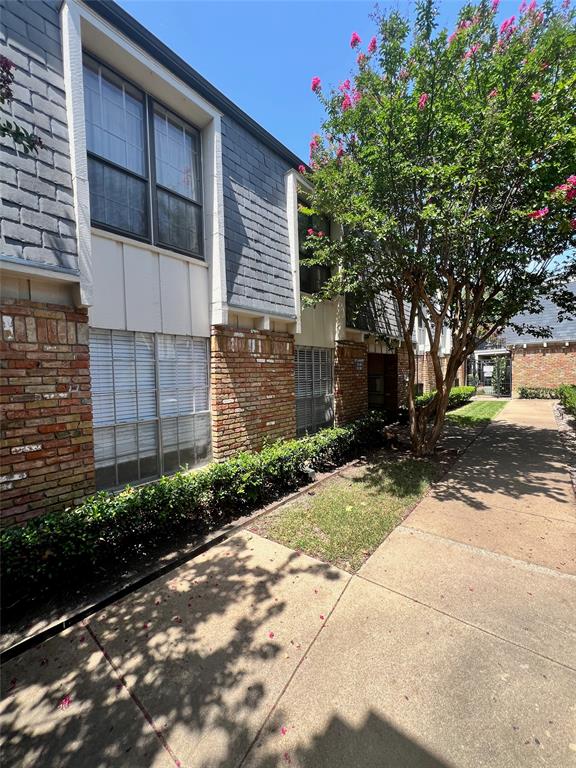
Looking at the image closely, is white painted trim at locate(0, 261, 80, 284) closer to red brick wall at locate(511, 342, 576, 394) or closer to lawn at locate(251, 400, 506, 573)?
lawn at locate(251, 400, 506, 573)

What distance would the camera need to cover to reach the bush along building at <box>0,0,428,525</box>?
3287 mm

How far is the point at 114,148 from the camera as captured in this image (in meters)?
4.23

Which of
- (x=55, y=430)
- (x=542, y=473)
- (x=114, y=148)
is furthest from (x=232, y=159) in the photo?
(x=542, y=473)

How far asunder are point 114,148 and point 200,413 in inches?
146

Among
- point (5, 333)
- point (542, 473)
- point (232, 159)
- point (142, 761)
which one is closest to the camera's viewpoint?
point (142, 761)

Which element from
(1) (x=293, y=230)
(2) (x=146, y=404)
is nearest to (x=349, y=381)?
(1) (x=293, y=230)

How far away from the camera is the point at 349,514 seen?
15.4 feet

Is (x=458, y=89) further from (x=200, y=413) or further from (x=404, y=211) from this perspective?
(x=200, y=413)

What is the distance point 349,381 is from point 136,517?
6245 millimetres

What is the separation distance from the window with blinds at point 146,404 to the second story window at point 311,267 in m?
3.34

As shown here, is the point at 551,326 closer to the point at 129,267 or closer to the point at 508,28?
the point at 508,28

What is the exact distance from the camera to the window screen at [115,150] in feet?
13.2

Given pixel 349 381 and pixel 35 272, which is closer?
pixel 35 272

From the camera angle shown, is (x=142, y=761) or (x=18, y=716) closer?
(x=142, y=761)
